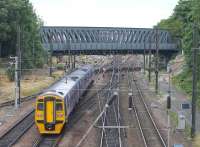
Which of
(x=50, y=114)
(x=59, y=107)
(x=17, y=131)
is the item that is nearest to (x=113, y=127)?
(x=59, y=107)

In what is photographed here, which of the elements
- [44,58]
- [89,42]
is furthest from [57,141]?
[89,42]

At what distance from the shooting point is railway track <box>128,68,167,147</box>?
1313 inches

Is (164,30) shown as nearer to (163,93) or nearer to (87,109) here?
(163,93)

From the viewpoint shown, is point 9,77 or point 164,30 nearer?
point 9,77

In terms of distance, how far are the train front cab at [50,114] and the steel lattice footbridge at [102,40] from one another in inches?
2699

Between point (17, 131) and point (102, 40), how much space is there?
7828cm

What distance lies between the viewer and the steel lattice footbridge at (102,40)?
10800 centimetres

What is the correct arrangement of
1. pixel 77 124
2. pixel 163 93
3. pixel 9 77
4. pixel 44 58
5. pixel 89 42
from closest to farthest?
pixel 77 124 → pixel 163 93 → pixel 9 77 → pixel 44 58 → pixel 89 42

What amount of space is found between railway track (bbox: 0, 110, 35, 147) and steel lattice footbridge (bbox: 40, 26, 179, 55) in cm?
6111

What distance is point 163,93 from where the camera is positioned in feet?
198

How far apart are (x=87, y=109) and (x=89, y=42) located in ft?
218

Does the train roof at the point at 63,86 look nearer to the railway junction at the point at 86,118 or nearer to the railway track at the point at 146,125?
the railway junction at the point at 86,118

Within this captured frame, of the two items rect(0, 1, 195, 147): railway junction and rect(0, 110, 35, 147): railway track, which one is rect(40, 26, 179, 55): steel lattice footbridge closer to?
rect(0, 1, 195, 147): railway junction

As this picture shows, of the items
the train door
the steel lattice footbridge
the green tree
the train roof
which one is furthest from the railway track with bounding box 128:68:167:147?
the steel lattice footbridge
